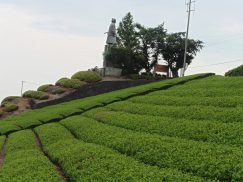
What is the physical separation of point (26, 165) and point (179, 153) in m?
5.75

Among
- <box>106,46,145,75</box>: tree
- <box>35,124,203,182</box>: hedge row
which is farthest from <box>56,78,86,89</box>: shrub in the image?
<box>35,124,203,182</box>: hedge row

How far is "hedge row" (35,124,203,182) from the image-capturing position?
1091 centimetres

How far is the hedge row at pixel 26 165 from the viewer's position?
43.0 ft

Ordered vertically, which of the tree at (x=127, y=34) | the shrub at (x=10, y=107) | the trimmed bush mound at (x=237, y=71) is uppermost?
the tree at (x=127, y=34)

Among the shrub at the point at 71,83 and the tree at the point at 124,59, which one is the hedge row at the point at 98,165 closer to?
the shrub at the point at 71,83

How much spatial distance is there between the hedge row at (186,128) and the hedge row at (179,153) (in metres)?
0.60

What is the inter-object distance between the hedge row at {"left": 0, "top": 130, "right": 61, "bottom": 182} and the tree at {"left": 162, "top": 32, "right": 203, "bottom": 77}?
3453 cm

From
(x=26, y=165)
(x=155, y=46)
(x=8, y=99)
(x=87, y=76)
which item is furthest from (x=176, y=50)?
(x=26, y=165)

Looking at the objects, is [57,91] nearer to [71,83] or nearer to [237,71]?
[71,83]

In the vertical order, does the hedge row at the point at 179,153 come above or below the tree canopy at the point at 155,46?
below

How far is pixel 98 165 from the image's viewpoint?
12805 millimetres

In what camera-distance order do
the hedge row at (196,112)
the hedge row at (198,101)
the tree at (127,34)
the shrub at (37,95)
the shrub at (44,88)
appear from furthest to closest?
→ the tree at (127,34), the shrub at (44,88), the shrub at (37,95), the hedge row at (198,101), the hedge row at (196,112)

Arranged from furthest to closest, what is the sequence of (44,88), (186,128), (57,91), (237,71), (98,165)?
(44,88) → (57,91) → (237,71) → (186,128) → (98,165)

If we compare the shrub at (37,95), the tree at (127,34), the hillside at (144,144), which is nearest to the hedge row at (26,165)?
the hillside at (144,144)
